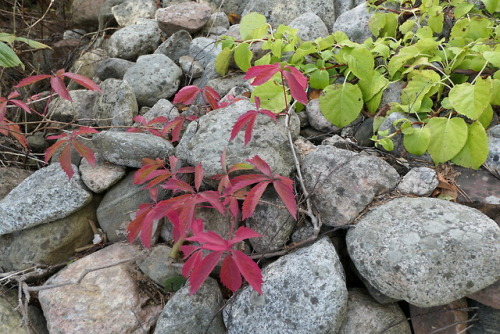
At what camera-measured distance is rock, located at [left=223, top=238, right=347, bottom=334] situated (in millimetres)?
1375

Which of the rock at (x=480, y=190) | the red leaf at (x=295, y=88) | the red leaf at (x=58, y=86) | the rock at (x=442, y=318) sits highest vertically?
the red leaf at (x=58, y=86)

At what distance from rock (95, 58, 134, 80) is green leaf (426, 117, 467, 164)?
2.01 metres

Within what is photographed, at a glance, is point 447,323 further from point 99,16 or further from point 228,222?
point 99,16

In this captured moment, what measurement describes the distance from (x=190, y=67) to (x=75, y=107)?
766mm

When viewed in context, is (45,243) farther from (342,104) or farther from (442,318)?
(442,318)

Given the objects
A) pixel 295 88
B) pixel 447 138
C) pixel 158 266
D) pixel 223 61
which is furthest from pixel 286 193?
pixel 223 61

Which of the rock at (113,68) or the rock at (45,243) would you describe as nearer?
the rock at (45,243)

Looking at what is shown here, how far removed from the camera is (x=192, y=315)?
150cm

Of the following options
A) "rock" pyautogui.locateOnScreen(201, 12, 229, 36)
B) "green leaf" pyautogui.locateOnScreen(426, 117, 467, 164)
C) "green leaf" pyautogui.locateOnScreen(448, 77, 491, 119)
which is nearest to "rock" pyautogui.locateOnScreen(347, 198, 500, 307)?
"green leaf" pyautogui.locateOnScreen(426, 117, 467, 164)

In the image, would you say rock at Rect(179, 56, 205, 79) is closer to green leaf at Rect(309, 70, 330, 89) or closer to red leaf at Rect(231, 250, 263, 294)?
green leaf at Rect(309, 70, 330, 89)

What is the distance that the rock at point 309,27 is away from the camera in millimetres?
2479

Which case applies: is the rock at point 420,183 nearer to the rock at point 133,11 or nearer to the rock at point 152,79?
the rock at point 152,79

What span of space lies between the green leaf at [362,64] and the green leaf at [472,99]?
416mm

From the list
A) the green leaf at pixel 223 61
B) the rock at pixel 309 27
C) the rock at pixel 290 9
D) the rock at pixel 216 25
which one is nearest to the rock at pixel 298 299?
the green leaf at pixel 223 61
